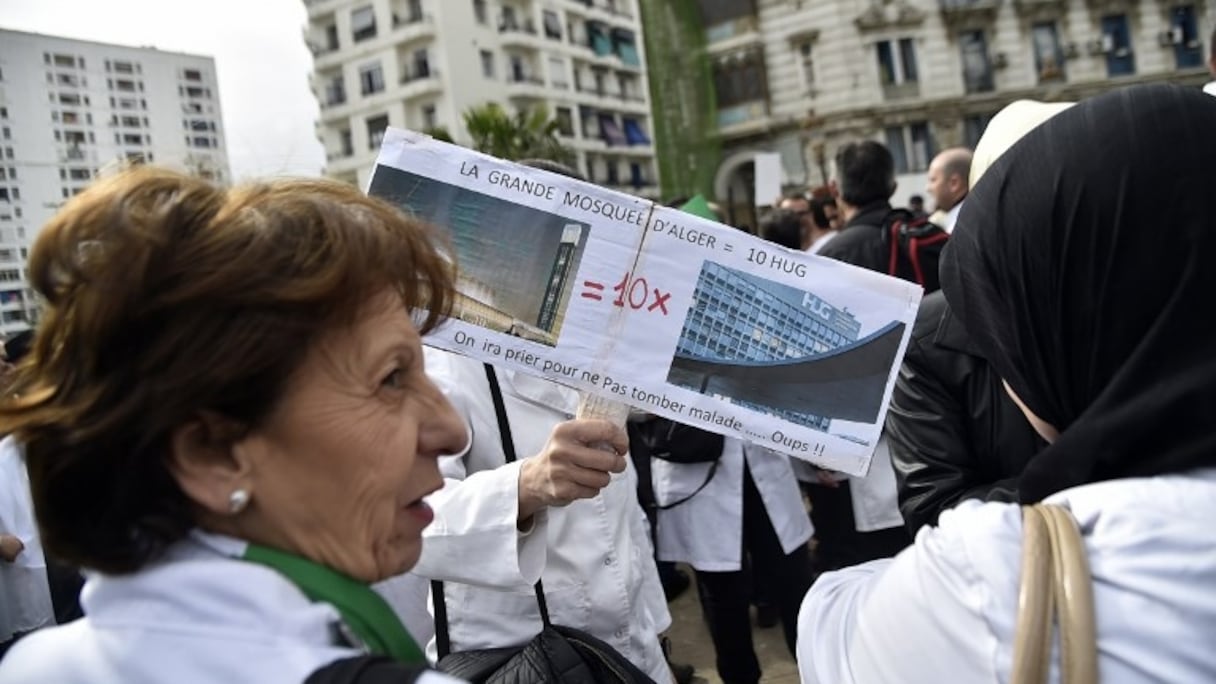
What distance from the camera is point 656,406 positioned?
1.67m

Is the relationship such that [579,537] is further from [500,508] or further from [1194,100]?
[1194,100]

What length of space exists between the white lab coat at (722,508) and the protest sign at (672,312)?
76.6 inches

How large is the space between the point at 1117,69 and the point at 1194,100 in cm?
3583

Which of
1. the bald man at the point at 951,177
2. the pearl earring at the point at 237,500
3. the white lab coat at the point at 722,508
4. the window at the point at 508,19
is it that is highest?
the window at the point at 508,19

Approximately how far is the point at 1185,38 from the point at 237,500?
38056 mm

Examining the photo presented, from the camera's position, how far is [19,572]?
10.8ft

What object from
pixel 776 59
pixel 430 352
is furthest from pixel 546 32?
pixel 430 352

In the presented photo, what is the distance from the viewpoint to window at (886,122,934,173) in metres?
29.6

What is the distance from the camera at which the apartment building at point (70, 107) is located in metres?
2.54

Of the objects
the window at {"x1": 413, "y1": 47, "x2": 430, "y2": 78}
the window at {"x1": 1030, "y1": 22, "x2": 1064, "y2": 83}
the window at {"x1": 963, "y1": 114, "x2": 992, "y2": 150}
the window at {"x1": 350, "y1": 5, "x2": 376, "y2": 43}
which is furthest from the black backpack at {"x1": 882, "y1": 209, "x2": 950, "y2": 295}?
the window at {"x1": 350, "y1": 5, "x2": 376, "y2": 43}

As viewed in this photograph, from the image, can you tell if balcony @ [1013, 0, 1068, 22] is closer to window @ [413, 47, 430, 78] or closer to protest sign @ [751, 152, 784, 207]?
protest sign @ [751, 152, 784, 207]

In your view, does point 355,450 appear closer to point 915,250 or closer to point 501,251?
point 501,251

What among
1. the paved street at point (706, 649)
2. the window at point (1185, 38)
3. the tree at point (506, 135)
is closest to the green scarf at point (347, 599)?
the paved street at point (706, 649)

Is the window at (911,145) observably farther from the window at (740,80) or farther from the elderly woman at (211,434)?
the elderly woman at (211,434)
